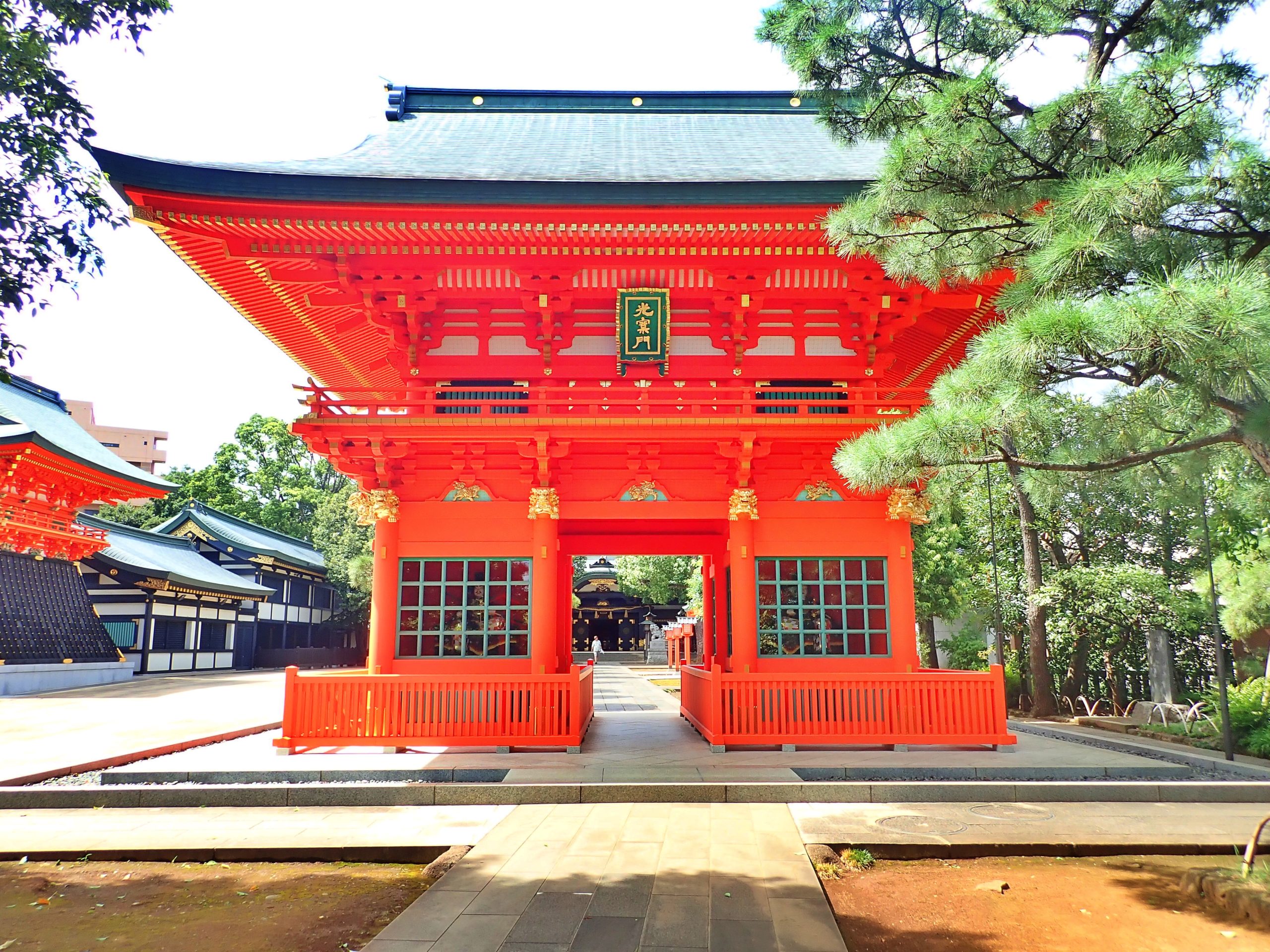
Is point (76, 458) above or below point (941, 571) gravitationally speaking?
above

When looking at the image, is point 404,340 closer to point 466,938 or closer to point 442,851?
point 442,851

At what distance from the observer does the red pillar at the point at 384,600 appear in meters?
11.1

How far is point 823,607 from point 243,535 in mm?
38001

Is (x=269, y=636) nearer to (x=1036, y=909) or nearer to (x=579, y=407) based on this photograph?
(x=579, y=407)

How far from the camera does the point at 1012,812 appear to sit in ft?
24.3

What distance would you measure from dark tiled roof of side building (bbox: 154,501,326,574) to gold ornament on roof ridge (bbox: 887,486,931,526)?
35097 millimetres

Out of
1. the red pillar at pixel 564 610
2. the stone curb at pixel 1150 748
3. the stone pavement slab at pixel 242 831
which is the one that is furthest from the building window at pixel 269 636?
the stone curb at pixel 1150 748

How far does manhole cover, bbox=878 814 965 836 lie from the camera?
6.66m

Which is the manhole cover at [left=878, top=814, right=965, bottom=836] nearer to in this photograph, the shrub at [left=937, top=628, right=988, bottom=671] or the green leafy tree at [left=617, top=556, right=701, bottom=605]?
the shrub at [left=937, top=628, right=988, bottom=671]

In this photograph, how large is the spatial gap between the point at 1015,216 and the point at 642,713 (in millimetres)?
12984

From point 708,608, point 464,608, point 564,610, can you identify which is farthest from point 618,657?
point 464,608

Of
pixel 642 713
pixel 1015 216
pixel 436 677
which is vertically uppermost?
pixel 1015 216

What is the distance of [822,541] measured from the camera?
11641mm

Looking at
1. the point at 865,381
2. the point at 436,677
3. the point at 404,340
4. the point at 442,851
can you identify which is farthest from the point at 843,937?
the point at 404,340
